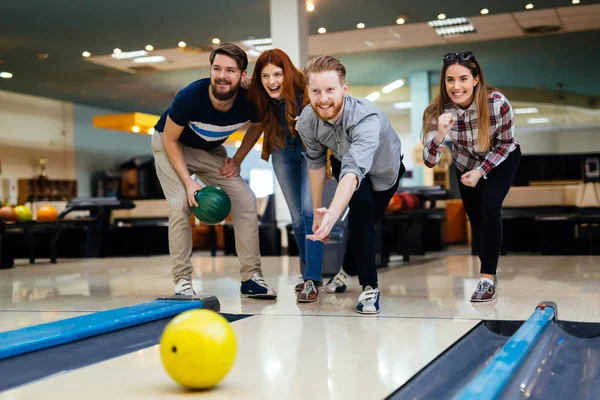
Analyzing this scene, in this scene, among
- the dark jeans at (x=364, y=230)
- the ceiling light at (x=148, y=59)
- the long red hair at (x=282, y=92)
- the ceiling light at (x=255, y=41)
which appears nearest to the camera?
the dark jeans at (x=364, y=230)

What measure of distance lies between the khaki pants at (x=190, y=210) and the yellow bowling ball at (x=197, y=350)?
1870mm

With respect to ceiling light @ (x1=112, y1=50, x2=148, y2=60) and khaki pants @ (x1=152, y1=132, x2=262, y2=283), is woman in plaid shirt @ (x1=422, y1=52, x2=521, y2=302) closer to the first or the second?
khaki pants @ (x1=152, y1=132, x2=262, y2=283)

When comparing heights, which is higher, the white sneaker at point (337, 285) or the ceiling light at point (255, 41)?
the ceiling light at point (255, 41)

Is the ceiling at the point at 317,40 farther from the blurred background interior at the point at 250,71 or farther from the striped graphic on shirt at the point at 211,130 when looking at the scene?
the striped graphic on shirt at the point at 211,130

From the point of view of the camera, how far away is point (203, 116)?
3.40 meters

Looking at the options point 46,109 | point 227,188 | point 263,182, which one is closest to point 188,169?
point 227,188

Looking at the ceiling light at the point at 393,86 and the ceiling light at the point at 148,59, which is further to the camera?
the ceiling light at the point at 393,86

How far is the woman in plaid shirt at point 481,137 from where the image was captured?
3.25 metres

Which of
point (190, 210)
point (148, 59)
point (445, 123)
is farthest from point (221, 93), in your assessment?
point (148, 59)

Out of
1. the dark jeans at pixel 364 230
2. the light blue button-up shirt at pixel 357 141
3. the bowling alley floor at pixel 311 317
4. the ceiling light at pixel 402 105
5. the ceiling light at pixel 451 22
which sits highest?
the ceiling light at pixel 451 22

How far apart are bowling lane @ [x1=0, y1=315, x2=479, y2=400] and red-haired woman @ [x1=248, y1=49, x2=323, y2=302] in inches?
36.5

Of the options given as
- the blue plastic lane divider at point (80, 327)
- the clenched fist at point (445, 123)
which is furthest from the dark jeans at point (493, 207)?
the blue plastic lane divider at point (80, 327)

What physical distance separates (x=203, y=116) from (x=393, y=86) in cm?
1037

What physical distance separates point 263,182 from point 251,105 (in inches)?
363
